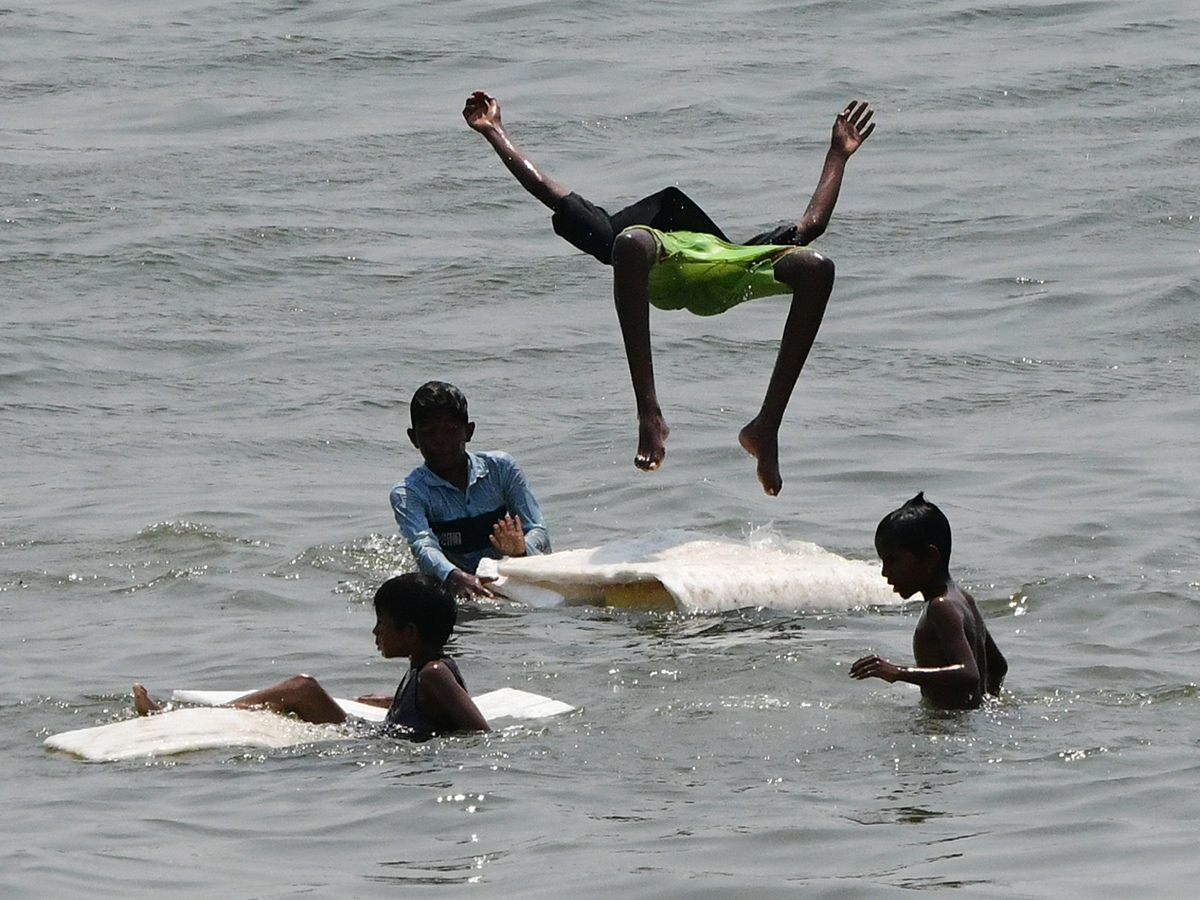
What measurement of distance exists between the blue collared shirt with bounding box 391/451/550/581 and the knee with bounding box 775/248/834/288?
6.89 feet

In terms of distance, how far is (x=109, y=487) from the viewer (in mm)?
12891

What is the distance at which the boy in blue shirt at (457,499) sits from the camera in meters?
10.3

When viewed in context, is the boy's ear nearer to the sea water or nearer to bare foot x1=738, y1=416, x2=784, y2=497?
the sea water

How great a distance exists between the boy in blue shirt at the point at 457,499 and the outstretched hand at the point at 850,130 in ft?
5.03

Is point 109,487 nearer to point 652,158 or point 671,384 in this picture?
point 671,384

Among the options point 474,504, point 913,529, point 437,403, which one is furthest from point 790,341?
point 474,504

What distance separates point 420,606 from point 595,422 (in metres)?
6.61

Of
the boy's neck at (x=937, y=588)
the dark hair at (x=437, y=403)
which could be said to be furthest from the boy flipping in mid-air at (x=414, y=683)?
the dark hair at (x=437, y=403)

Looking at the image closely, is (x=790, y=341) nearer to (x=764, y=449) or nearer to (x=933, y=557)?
(x=764, y=449)

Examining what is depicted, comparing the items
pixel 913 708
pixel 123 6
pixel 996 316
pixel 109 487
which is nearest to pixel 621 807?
pixel 913 708

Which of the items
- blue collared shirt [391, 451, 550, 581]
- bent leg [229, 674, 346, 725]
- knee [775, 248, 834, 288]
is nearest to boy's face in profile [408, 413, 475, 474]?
blue collared shirt [391, 451, 550, 581]

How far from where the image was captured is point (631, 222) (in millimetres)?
9359

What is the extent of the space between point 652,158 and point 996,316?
474 centimetres

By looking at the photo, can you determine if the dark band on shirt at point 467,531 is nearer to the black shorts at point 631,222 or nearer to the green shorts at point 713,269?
the black shorts at point 631,222
